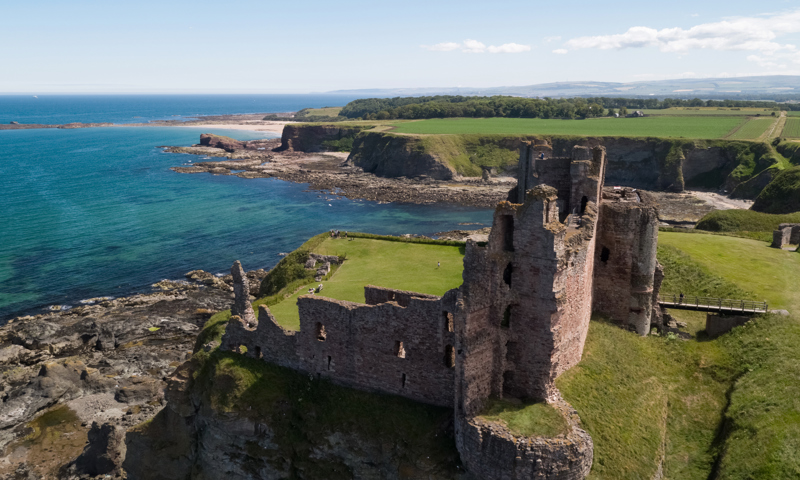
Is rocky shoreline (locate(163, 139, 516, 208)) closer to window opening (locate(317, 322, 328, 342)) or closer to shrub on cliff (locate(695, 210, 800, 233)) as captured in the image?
shrub on cliff (locate(695, 210, 800, 233))

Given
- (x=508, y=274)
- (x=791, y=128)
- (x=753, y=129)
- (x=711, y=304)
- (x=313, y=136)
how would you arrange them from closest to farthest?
(x=508, y=274), (x=711, y=304), (x=753, y=129), (x=791, y=128), (x=313, y=136)

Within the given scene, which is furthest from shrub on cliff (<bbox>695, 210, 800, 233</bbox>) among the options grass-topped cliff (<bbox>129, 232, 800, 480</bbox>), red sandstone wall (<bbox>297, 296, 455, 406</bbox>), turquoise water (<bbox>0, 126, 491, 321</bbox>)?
red sandstone wall (<bbox>297, 296, 455, 406</bbox>)

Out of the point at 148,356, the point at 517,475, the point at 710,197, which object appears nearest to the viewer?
the point at 517,475

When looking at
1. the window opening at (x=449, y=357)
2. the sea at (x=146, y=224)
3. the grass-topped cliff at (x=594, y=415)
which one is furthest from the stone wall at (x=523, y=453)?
the sea at (x=146, y=224)

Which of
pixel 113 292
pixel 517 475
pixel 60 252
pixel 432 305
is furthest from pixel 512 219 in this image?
pixel 60 252

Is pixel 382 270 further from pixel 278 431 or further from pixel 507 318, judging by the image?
pixel 507 318

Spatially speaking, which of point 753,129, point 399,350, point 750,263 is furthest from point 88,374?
point 753,129

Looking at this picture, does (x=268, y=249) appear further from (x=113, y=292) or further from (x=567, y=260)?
(x=567, y=260)
